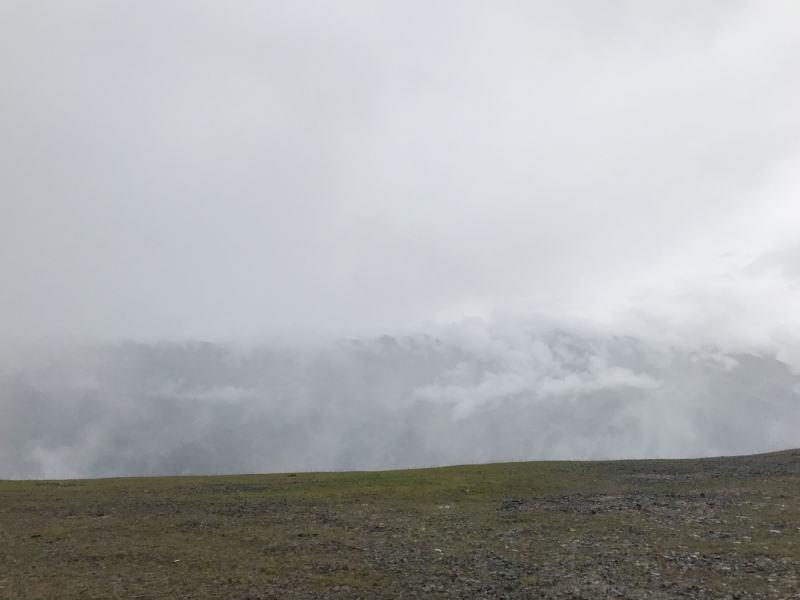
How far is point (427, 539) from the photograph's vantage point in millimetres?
26828

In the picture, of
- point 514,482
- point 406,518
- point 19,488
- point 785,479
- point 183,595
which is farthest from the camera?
point 19,488

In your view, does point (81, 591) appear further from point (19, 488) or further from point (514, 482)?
point (19, 488)

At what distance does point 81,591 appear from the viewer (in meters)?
19.7

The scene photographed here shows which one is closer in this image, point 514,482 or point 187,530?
point 187,530

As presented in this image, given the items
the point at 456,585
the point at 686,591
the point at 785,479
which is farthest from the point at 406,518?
the point at 785,479

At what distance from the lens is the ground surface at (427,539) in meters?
19.5

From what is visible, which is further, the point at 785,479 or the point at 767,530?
the point at 785,479

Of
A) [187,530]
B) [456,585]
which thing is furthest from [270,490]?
[456,585]

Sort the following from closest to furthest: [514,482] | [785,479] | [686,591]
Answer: [686,591] → [785,479] → [514,482]

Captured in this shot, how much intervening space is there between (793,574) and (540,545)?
996 cm

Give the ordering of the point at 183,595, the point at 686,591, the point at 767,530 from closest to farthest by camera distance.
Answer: the point at 686,591
the point at 183,595
the point at 767,530

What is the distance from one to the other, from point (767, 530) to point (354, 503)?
83.3 ft

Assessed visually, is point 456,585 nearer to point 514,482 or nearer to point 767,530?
point 767,530

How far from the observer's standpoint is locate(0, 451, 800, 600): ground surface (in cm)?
1952
